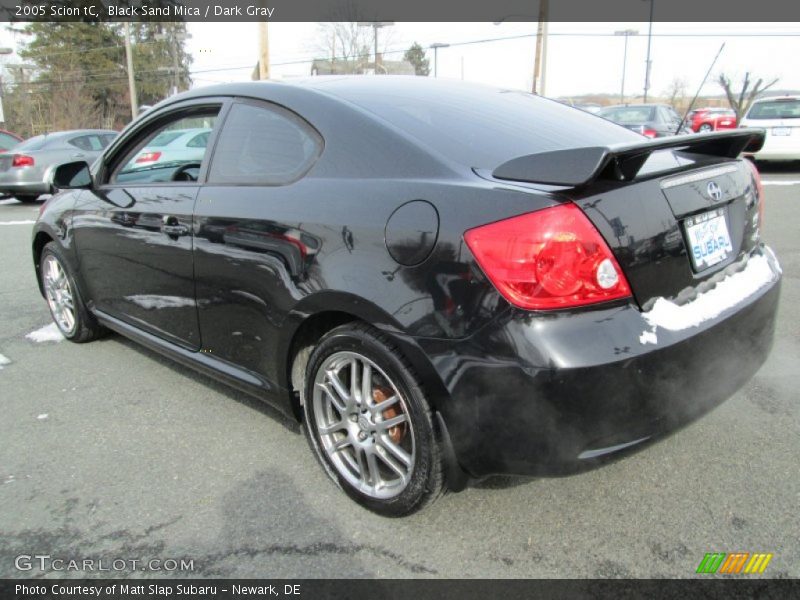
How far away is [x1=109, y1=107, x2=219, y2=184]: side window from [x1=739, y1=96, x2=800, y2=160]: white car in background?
12.7 m

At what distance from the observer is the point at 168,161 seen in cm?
359

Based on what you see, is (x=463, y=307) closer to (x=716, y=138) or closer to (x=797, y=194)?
(x=716, y=138)

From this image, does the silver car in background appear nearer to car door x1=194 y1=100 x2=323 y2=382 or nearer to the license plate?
car door x1=194 y1=100 x2=323 y2=382

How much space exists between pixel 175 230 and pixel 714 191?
2.24 m

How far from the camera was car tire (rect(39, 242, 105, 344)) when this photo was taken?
3.95 metres

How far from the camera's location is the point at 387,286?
1971 millimetres

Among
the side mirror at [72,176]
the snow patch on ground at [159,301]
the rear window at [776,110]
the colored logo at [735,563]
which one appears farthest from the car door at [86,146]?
the rear window at [776,110]

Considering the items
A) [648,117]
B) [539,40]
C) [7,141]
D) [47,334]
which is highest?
[539,40]

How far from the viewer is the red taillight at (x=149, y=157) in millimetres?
3712

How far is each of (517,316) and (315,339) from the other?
0.94m

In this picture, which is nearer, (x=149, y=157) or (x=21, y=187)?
(x=149, y=157)

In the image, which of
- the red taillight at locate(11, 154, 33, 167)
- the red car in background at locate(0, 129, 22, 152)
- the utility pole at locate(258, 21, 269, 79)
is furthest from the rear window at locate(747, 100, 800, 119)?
the red car in background at locate(0, 129, 22, 152)

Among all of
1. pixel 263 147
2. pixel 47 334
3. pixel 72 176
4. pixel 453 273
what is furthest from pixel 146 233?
pixel 47 334

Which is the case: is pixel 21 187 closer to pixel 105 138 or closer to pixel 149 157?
pixel 105 138
